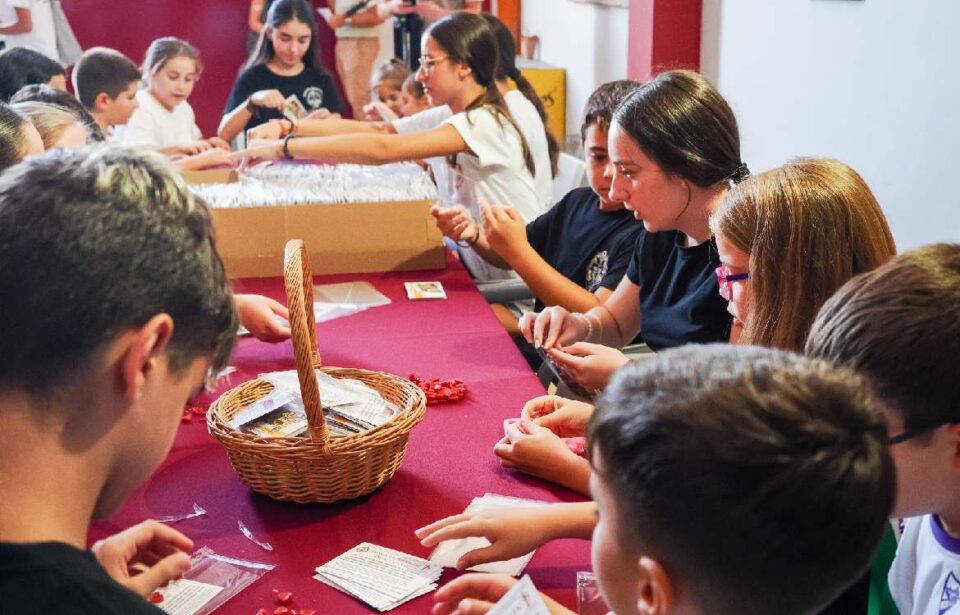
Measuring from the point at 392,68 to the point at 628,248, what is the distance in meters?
2.50

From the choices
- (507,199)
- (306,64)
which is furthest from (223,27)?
(507,199)

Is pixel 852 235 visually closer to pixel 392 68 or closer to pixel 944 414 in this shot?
pixel 944 414

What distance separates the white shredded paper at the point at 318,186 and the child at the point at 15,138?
0.65m

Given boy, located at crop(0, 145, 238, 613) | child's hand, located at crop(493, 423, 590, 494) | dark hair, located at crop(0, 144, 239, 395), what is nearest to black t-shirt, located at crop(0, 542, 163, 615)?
boy, located at crop(0, 145, 238, 613)

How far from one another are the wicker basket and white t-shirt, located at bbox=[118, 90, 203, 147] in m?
3.34

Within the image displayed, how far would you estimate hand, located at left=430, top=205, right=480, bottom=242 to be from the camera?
2.75 metres

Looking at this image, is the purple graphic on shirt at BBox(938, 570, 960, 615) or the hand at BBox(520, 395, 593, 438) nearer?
the purple graphic on shirt at BBox(938, 570, 960, 615)

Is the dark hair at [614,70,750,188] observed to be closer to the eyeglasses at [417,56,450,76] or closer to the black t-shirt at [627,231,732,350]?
the black t-shirt at [627,231,732,350]

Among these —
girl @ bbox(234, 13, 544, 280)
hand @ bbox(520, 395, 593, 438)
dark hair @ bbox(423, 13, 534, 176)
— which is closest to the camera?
hand @ bbox(520, 395, 593, 438)

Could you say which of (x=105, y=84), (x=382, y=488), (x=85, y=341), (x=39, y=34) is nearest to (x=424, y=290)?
(x=382, y=488)

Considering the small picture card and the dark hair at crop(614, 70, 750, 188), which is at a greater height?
the dark hair at crop(614, 70, 750, 188)

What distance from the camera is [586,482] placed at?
150cm

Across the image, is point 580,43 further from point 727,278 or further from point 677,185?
point 727,278

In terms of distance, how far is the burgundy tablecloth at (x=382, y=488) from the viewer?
133cm
